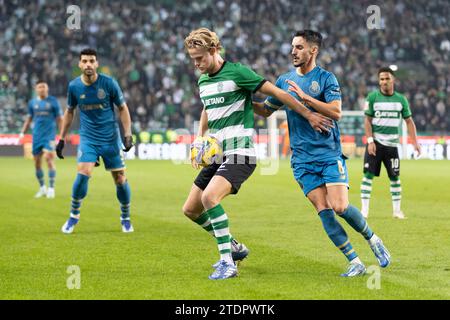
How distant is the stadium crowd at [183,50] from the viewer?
37.3 metres

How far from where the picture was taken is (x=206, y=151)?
26.5 feet

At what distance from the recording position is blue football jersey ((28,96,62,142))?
18.5 m

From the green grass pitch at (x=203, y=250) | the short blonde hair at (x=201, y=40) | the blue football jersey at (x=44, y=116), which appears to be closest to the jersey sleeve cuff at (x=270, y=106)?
the short blonde hair at (x=201, y=40)

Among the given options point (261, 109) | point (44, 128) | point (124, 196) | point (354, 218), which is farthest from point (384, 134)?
point (44, 128)

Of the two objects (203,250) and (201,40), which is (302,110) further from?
(203,250)

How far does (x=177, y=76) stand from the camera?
38.7m

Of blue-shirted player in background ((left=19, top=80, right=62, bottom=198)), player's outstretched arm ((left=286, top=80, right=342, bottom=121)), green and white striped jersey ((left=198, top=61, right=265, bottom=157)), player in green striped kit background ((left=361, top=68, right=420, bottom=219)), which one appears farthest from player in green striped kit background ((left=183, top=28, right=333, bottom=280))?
blue-shirted player in background ((left=19, top=80, right=62, bottom=198))

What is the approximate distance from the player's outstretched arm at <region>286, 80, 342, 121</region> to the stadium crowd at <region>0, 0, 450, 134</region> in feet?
92.4

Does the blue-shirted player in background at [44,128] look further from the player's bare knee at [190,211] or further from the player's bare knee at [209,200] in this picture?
the player's bare knee at [209,200]

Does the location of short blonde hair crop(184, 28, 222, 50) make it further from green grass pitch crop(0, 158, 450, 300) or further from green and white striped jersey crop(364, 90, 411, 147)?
green and white striped jersey crop(364, 90, 411, 147)

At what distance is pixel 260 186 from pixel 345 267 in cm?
1246
